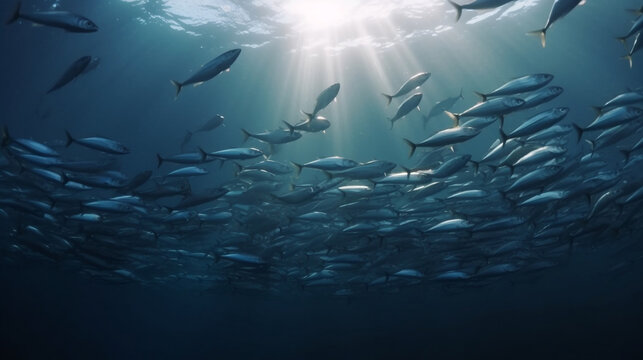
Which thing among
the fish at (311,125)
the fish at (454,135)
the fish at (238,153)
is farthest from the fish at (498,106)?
the fish at (238,153)

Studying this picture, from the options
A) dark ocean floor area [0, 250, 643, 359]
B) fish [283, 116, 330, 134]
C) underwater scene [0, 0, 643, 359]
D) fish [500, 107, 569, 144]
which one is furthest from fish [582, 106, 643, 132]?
dark ocean floor area [0, 250, 643, 359]

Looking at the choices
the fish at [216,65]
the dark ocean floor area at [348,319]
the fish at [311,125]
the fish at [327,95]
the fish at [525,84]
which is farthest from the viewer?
the dark ocean floor area at [348,319]

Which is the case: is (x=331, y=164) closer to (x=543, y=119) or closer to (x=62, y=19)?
(x=543, y=119)

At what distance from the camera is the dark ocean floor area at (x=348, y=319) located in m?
26.1

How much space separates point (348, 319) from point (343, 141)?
3683 cm

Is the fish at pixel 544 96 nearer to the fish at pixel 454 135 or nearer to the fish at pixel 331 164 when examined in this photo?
the fish at pixel 454 135

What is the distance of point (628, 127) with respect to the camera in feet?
22.8

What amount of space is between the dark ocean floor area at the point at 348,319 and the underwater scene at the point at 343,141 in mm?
378

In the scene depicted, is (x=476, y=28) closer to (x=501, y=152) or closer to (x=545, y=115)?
(x=501, y=152)

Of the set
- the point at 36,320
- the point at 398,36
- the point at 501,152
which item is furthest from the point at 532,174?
the point at 36,320

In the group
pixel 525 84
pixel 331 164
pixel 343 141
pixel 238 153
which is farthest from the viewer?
pixel 343 141

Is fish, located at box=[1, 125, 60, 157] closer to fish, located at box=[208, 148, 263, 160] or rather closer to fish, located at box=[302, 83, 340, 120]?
fish, located at box=[208, 148, 263, 160]

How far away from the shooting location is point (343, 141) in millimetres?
22625

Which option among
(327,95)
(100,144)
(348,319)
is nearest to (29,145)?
(100,144)
